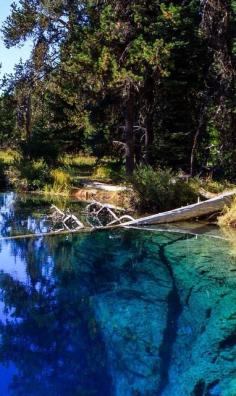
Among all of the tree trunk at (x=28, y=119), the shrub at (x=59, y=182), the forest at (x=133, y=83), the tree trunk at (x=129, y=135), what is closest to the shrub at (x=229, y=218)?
the forest at (x=133, y=83)

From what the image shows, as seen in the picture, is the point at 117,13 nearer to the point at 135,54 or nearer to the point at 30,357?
the point at 135,54

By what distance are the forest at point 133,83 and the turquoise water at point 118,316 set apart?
207 inches

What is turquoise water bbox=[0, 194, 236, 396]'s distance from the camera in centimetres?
543

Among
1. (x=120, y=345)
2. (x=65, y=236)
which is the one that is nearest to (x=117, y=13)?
(x=65, y=236)

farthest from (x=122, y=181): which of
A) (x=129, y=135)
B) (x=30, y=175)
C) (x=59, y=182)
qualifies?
(x=30, y=175)

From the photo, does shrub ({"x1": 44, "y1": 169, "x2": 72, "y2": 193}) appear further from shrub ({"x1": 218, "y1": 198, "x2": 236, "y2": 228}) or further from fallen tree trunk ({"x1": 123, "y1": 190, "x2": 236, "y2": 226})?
shrub ({"x1": 218, "y1": 198, "x2": 236, "y2": 228})

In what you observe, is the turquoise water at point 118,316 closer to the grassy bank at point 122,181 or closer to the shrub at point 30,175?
the grassy bank at point 122,181

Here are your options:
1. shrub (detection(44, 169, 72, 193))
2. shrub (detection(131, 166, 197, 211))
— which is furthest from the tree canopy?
shrub (detection(131, 166, 197, 211))

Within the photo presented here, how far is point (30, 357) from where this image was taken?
19.3 feet

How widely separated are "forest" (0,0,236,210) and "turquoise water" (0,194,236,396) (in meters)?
5.25

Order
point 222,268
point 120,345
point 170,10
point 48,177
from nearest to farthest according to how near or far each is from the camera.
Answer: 1. point 120,345
2. point 222,268
3. point 170,10
4. point 48,177

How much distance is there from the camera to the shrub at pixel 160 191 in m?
15.5

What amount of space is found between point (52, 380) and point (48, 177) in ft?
55.9

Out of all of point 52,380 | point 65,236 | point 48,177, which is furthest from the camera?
point 48,177
